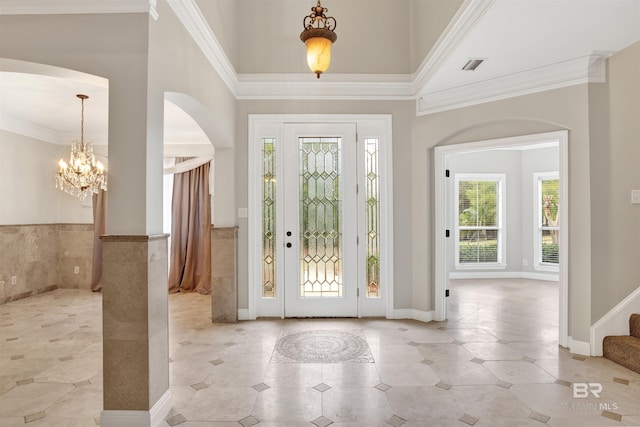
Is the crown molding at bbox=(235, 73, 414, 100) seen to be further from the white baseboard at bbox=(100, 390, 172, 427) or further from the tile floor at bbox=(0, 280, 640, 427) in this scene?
the white baseboard at bbox=(100, 390, 172, 427)

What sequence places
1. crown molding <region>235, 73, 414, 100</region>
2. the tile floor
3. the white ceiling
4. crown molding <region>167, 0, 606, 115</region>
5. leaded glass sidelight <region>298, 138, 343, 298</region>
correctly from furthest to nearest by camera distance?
leaded glass sidelight <region>298, 138, 343, 298</region>
crown molding <region>235, 73, 414, 100</region>
crown molding <region>167, 0, 606, 115</region>
the white ceiling
the tile floor

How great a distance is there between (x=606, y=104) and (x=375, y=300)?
3160 millimetres

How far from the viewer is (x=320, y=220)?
4715 mm

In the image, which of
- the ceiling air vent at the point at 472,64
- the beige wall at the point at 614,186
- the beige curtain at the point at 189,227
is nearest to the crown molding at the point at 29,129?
the beige curtain at the point at 189,227

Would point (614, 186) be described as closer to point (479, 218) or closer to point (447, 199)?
point (447, 199)

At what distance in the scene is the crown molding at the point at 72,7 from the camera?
7.43 feet

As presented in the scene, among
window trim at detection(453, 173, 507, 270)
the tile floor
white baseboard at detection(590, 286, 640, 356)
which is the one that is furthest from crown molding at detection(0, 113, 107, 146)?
white baseboard at detection(590, 286, 640, 356)

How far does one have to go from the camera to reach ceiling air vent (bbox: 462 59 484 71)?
3434 mm

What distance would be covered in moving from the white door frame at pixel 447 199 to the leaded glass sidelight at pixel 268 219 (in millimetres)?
2035

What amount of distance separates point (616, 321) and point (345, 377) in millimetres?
2605

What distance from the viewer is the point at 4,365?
130 inches

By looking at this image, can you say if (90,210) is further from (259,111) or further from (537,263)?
(537,263)

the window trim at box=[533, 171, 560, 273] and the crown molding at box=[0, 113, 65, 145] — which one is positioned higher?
the crown molding at box=[0, 113, 65, 145]

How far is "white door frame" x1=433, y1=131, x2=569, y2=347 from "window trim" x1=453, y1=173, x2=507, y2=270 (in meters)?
3.45
